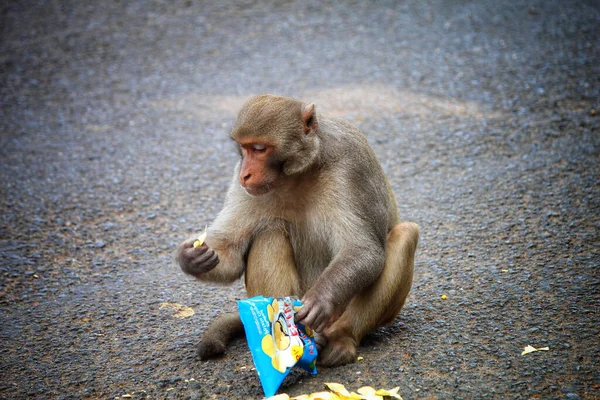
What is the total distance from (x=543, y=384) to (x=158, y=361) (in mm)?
Answer: 2263

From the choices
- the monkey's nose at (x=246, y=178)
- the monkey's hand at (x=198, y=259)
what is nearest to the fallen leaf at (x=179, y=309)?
the monkey's hand at (x=198, y=259)

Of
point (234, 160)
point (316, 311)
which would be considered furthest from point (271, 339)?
point (234, 160)

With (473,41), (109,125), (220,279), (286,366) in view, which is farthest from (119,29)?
(286,366)

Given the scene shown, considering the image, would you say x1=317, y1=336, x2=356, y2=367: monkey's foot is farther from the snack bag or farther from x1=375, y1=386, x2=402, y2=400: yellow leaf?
x1=375, y1=386, x2=402, y2=400: yellow leaf

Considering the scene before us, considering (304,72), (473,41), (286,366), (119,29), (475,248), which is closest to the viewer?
(286,366)

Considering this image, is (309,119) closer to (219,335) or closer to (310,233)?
(310,233)

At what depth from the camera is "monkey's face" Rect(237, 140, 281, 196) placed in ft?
12.4

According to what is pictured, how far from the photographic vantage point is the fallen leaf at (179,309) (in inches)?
189

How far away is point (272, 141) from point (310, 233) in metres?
0.70

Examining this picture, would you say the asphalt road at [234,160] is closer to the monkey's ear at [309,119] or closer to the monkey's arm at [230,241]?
the monkey's arm at [230,241]

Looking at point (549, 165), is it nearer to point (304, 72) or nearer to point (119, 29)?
point (304, 72)

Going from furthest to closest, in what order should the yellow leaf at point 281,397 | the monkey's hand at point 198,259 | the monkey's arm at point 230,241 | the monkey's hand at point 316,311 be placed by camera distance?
the monkey's arm at point 230,241 → the monkey's hand at point 198,259 → the monkey's hand at point 316,311 → the yellow leaf at point 281,397

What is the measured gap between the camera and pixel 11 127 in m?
8.90

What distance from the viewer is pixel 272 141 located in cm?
376
